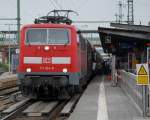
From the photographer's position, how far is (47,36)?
70.8 ft

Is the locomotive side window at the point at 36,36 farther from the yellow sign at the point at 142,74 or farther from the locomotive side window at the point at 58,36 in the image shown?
the yellow sign at the point at 142,74

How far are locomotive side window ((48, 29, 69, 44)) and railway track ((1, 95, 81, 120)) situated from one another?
7.77 feet

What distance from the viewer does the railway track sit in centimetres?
1667

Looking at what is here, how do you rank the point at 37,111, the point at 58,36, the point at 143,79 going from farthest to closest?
the point at 58,36 → the point at 37,111 → the point at 143,79

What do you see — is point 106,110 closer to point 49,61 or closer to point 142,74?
point 142,74

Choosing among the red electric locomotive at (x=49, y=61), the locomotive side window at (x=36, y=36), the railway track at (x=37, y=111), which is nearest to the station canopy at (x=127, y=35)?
the red electric locomotive at (x=49, y=61)

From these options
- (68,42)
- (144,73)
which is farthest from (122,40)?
(144,73)

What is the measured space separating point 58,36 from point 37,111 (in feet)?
14.4

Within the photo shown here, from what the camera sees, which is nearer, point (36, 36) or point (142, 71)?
point (142, 71)

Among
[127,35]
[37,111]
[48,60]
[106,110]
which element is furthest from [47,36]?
[127,35]

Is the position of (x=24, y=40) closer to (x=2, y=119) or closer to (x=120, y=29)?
(x=2, y=119)

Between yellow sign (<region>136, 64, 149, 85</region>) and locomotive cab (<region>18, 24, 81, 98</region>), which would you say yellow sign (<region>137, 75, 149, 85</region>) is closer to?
yellow sign (<region>136, 64, 149, 85</region>)

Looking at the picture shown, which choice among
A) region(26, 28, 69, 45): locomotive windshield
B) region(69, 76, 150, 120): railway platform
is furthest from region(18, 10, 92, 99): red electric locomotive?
region(69, 76, 150, 120): railway platform

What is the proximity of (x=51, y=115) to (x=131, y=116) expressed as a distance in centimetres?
325
